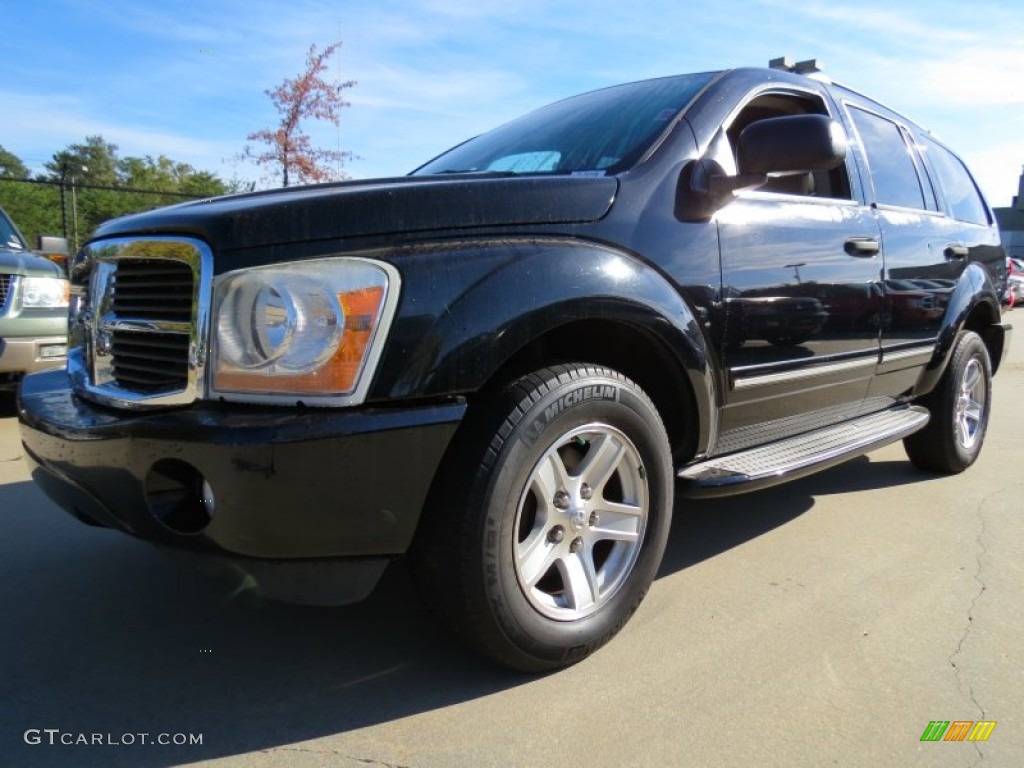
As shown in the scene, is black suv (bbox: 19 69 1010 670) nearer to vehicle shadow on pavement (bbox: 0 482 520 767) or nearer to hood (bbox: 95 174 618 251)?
hood (bbox: 95 174 618 251)

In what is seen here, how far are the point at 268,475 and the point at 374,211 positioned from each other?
70cm

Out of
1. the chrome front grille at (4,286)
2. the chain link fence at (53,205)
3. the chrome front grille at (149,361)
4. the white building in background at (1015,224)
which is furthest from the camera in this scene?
Answer: the white building in background at (1015,224)

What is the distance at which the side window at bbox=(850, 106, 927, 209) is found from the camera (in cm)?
380

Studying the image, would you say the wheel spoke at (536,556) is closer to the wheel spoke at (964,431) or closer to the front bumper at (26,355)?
the wheel spoke at (964,431)

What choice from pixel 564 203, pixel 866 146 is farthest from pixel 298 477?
pixel 866 146

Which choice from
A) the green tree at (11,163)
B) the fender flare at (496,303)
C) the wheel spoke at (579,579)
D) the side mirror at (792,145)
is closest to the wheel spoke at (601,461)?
the wheel spoke at (579,579)

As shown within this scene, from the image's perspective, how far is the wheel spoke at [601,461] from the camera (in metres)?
2.34

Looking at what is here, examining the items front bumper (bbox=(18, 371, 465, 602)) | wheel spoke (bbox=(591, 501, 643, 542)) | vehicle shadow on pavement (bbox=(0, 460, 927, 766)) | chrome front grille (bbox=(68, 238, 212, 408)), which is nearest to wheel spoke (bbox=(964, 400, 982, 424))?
vehicle shadow on pavement (bbox=(0, 460, 927, 766))

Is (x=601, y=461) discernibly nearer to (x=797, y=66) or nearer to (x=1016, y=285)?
(x=797, y=66)

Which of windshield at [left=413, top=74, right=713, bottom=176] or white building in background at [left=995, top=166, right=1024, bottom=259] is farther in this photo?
white building in background at [left=995, top=166, right=1024, bottom=259]

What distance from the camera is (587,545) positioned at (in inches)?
93.5

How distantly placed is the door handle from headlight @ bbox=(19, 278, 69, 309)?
5.33 metres

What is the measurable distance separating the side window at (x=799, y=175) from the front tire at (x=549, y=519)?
151cm

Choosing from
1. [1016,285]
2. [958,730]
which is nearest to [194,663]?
[958,730]
